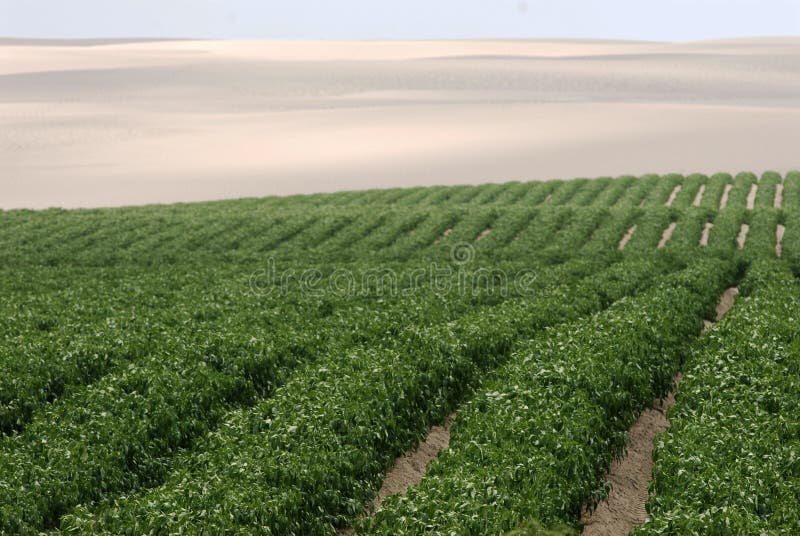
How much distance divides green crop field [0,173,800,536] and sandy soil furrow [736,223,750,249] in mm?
2192

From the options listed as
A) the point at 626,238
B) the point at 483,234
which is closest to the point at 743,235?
the point at 626,238

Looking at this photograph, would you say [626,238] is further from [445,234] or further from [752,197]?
[752,197]

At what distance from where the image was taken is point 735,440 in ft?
53.5

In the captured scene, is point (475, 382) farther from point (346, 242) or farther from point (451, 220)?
point (451, 220)

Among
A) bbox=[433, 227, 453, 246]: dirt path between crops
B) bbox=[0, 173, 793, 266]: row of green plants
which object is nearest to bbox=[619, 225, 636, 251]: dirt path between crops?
bbox=[0, 173, 793, 266]: row of green plants

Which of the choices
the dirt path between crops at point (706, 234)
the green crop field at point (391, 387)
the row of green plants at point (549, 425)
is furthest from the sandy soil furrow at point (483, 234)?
the row of green plants at point (549, 425)

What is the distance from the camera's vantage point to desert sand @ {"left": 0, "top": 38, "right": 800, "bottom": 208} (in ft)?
268

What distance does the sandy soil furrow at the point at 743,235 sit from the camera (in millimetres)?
41316

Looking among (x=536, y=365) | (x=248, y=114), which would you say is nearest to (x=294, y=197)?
(x=536, y=365)

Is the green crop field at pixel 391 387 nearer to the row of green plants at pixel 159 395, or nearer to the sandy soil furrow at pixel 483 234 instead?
the row of green plants at pixel 159 395

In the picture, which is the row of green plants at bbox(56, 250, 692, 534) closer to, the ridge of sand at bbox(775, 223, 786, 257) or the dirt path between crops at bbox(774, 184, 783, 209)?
the ridge of sand at bbox(775, 223, 786, 257)

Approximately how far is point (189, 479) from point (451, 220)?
3223 cm

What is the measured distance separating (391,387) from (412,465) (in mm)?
1778

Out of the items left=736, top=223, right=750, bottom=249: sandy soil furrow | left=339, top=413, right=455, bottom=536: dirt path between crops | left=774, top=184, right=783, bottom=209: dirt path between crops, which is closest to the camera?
left=339, top=413, right=455, bottom=536: dirt path between crops
